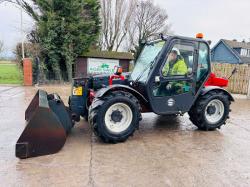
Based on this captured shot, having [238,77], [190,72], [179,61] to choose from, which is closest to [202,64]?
[190,72]

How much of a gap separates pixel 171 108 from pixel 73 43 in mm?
9978

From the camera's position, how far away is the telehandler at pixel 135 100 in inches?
137

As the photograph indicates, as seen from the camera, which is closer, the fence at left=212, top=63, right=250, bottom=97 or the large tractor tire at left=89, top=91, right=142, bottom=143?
the large tractor tire at left=89, top=91, right=142, bottom=143

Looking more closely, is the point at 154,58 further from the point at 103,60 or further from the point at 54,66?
the point at 103,60

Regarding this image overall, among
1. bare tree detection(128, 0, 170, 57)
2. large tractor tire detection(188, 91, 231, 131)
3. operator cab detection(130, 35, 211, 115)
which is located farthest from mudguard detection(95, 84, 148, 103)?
bare tree detection(128, 0, 170, 57)

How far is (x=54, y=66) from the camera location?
1305 centimetres

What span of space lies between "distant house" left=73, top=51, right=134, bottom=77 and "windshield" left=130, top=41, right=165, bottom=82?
31.8 feet

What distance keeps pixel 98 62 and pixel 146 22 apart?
16270mm

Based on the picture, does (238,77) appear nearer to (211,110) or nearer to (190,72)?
(211,110)

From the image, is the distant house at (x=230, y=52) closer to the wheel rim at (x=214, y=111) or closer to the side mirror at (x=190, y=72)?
the wheel rim at (x=214, y=111)

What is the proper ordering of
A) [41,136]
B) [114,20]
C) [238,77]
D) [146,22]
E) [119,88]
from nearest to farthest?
[41,136] < [119,88] < [238,77] < [114,20] < [146,22]

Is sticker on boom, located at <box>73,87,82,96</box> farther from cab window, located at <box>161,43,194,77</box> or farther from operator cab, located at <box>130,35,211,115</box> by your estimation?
cab window, located at <box>161,43,194,77</box>

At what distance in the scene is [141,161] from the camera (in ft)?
11.2

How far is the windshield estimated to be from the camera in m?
4.52
